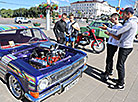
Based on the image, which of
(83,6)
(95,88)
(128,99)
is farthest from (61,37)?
(83,6)

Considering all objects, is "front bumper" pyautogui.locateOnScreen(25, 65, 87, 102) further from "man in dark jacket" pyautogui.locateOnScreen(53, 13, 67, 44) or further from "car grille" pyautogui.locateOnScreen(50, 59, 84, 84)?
"man in dark jacket" pyautogui.locateOnScreen(53, 13, 67, 44)

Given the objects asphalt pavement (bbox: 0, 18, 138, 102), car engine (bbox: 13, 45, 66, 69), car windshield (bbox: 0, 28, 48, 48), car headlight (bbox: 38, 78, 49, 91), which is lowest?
asphalt pavement (bbox: 0, 18, 138, 102)

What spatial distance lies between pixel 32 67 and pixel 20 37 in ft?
5.37

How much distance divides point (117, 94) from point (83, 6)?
11332 centimetres

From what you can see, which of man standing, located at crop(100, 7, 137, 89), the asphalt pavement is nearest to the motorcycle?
the asphalt pavement

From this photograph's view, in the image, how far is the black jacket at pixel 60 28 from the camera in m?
4.80

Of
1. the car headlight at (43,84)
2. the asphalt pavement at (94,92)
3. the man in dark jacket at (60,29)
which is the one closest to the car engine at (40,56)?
the car headlight at (43,84)

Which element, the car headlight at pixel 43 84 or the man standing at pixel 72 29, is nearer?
the car headlight at pixel 43 84

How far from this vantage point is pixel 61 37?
16.0ft

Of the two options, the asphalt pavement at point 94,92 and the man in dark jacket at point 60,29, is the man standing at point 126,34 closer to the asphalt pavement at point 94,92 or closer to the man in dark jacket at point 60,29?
the asphalt pavement at point 94,92

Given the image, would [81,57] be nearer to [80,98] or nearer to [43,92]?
[80,98]

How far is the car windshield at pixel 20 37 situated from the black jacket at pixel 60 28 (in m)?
1.33

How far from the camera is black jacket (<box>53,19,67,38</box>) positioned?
15.8 feet

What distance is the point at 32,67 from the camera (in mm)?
2014
